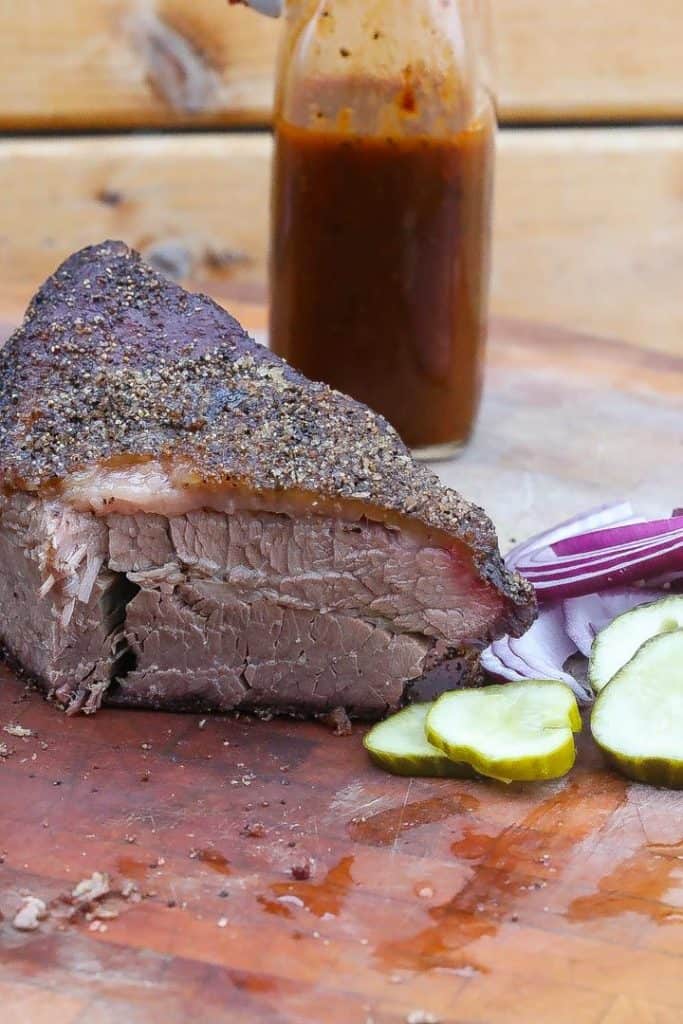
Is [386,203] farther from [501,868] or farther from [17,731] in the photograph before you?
[501,868]

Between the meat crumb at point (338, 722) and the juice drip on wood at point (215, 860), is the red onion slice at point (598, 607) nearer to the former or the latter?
the meat crumb at point (338, 722)

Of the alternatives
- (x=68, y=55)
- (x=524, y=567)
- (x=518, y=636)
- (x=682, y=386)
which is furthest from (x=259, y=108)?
(x=518, y=636)

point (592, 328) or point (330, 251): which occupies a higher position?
point (330, 251)

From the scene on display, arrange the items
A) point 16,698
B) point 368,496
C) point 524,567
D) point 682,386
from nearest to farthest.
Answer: point 368,496, point 16,698, point 524,567, point 682,386

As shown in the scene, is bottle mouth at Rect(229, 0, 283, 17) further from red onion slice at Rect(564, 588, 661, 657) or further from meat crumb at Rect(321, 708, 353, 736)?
meat crumb at Rect(321, 708, 353, 736)

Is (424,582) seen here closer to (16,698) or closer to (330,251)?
(16,698)

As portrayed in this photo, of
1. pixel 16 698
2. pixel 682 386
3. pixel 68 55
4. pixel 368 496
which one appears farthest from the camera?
pixel 68 55

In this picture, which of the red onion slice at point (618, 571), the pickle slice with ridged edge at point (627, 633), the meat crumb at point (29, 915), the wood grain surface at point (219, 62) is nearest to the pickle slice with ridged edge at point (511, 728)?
the pickle slice with ridged edge at point (627, 633)
